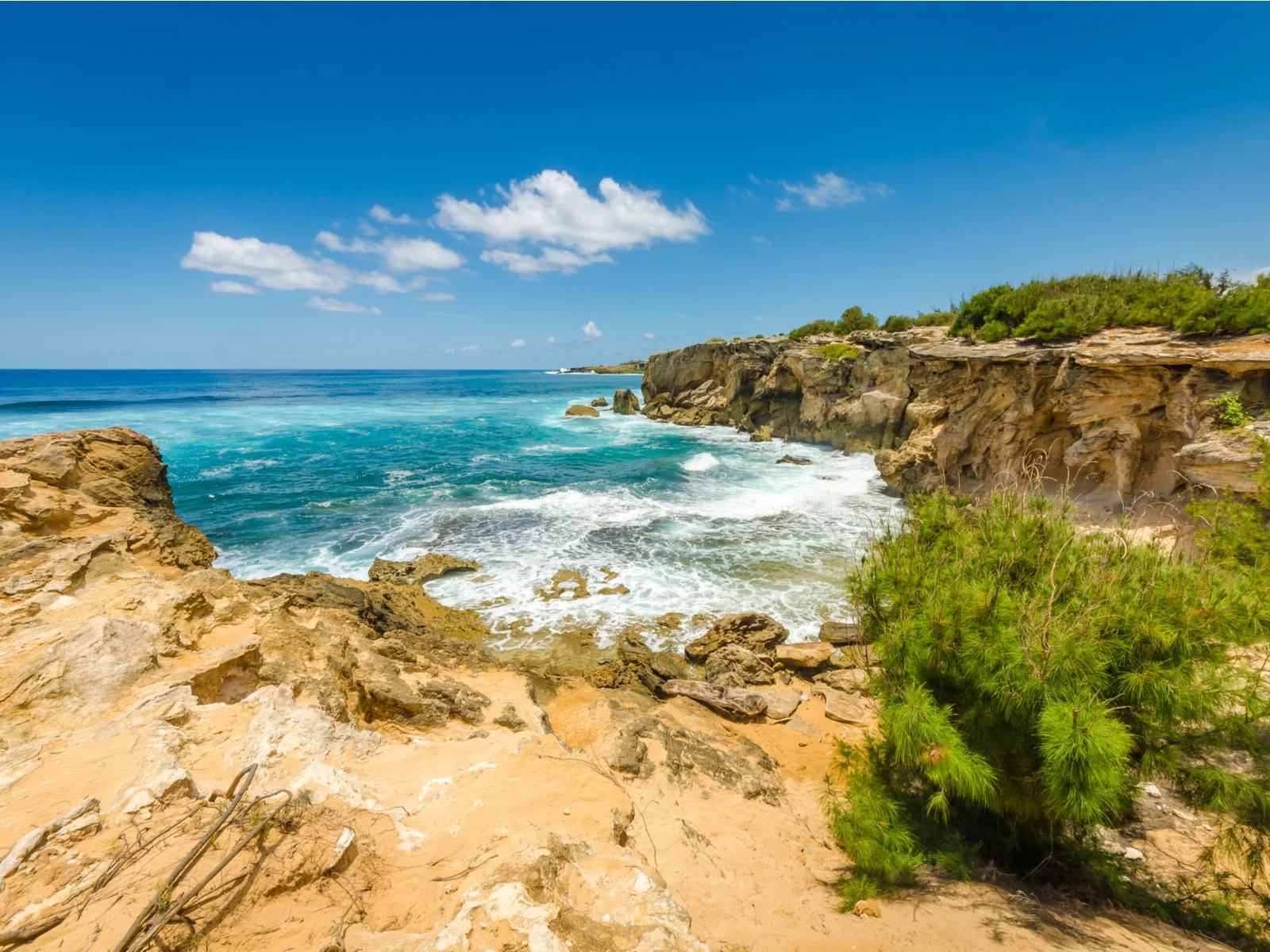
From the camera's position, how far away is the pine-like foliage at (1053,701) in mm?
4449

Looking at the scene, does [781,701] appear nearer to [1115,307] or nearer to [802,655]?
[802,655]

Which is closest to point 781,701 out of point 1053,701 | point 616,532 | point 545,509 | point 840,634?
point 840,634

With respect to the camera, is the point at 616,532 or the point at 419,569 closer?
the point at 419,569

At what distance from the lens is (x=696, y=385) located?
54.2 m

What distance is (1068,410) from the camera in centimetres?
1725

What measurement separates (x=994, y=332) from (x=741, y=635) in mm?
16443

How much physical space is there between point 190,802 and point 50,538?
781 cm

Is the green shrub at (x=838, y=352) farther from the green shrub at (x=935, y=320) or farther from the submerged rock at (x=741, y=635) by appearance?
the submerged rock at (x=741, y=635)

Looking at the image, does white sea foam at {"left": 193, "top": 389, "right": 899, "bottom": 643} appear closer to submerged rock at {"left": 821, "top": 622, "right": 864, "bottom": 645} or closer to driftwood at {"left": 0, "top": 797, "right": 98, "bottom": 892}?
submerged rock at {"left": 821, "top": 622, "right": 864, "bottom": 645}

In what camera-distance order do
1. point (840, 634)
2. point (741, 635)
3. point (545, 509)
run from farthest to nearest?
point (545, 509)
point (840, 634)
point (741, 635)

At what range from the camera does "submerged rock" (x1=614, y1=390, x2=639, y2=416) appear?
2422 inches

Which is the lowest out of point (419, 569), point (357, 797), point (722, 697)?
point (722, 697)

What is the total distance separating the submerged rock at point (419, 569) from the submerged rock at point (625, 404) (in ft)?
148

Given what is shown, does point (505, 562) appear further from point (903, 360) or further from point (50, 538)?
point (903, 360)
